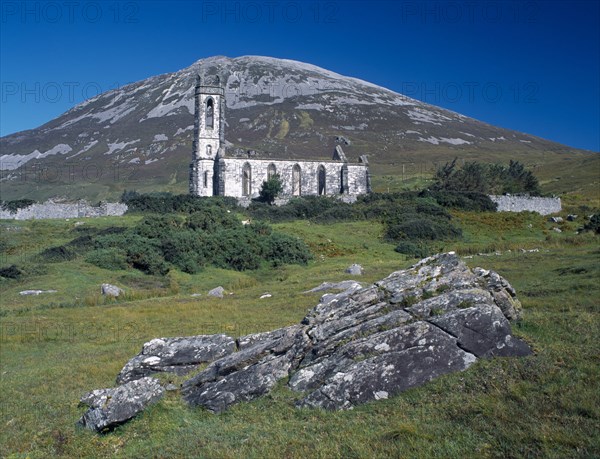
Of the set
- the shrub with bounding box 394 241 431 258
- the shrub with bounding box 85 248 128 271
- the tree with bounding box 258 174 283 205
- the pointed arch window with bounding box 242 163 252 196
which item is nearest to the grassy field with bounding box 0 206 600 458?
the shrub with bounding box 85 248 128 271

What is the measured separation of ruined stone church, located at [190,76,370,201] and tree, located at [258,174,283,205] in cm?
206

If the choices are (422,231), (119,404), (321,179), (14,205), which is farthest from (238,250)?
(321,179)

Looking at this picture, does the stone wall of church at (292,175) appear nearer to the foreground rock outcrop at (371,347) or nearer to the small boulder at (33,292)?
the small boulder at (33,292)

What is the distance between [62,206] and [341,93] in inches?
6062

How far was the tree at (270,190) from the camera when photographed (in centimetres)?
5812

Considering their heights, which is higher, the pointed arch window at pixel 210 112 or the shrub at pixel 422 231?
the pointed arch window at pixel 210 112

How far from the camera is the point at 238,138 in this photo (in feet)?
459

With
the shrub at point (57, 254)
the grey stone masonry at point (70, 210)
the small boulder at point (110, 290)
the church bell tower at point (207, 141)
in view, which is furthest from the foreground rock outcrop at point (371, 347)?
the church bell tower at point (207, 141)

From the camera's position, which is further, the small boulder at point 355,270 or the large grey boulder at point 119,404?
the small boulder at point 355,270

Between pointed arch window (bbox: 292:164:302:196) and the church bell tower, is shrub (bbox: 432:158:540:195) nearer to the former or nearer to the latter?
pointed arch window (bbox: 292:164:302:196)

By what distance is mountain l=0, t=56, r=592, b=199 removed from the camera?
11588cm

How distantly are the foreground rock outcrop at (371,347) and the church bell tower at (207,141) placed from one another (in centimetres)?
5068

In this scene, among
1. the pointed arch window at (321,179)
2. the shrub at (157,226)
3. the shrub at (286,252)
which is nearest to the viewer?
the shrub at (286,252)

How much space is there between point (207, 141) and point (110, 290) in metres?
39.1
